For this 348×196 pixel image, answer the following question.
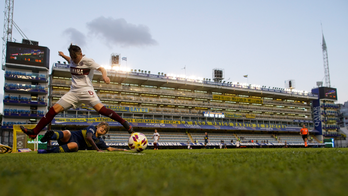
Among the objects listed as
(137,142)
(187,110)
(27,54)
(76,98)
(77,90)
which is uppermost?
(27,54)

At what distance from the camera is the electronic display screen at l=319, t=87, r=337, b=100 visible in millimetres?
62034

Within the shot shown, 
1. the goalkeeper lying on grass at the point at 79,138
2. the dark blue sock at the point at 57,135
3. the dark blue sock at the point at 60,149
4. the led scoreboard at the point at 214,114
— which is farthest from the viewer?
the led scoreboard at the point at 214,114

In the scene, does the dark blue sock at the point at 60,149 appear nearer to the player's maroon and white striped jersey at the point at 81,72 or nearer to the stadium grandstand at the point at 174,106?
the player's maroon and white striped jersey at the point at 81,72

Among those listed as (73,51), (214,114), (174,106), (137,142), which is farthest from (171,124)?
(73,51)

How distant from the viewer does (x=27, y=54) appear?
120 ft

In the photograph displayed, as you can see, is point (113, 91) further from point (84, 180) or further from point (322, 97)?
point (322, 97)

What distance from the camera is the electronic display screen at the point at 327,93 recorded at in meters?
62.0

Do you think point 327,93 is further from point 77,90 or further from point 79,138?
point 77,90

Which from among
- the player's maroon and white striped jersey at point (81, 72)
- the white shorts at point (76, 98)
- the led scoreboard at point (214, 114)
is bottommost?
the led scoreboard at point (214, 114)

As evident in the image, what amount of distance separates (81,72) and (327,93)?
70.5 m

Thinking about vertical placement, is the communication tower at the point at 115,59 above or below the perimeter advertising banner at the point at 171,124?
above

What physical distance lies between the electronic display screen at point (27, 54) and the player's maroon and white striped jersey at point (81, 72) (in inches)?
1436

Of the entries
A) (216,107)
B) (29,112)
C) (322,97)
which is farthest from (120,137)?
(322,97)

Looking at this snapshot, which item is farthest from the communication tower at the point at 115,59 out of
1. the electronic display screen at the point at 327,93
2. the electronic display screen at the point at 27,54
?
the electronic display screen at the point at 327,93
